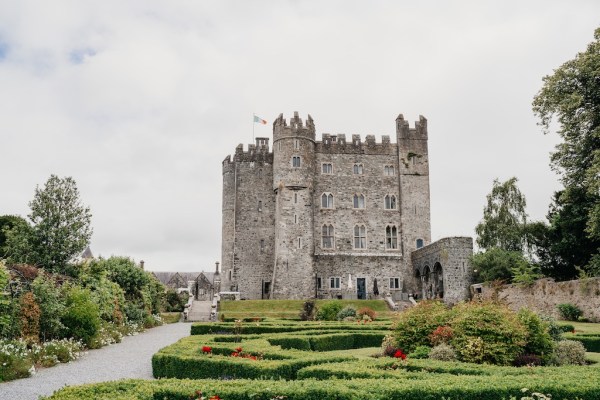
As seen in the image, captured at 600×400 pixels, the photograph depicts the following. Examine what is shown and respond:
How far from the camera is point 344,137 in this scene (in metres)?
54.9

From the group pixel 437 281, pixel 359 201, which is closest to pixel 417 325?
pixel 437 281

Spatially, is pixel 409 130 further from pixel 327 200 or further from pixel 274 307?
pixel 274 307

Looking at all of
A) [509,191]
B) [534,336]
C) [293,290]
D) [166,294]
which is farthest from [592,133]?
[166,294]

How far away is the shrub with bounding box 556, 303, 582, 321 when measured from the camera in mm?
29678

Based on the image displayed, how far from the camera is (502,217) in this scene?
51.7m

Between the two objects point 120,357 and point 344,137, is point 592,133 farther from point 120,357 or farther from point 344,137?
point 344,137

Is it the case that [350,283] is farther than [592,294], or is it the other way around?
[350,283]

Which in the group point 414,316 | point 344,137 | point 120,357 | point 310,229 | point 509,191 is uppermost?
point 344,137

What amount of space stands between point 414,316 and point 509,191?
40205 millimetres

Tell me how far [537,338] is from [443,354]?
269 centimetres

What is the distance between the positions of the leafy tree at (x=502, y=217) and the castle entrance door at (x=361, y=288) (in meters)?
11.7

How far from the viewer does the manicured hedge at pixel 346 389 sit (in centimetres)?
835

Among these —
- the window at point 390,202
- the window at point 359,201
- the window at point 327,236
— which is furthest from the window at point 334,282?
the window at point 390,202

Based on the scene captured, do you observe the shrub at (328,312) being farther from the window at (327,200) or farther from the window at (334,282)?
the window at (327,200)
